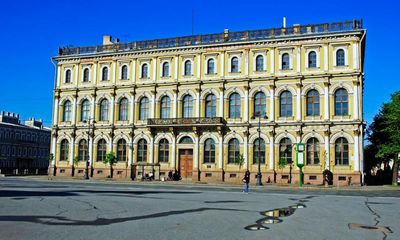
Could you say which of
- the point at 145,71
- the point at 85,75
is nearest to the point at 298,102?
the point at 145,71

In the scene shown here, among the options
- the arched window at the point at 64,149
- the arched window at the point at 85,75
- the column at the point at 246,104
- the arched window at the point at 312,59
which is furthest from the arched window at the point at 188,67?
the arched window at the point at 64,149

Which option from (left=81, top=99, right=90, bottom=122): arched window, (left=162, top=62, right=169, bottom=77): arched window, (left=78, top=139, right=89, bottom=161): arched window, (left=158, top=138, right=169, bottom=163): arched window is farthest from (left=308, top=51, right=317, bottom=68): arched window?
(left=78, top=139, right=89, bottom=161): arched window

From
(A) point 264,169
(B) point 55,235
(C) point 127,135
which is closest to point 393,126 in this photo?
(A) point 264,169

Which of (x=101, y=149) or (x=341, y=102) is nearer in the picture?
(x=341, y=102)

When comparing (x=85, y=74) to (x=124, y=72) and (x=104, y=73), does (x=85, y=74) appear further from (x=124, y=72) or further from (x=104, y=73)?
(x=124, y=72)

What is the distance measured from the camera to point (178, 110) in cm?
5478

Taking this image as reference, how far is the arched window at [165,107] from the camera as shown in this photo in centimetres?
5566

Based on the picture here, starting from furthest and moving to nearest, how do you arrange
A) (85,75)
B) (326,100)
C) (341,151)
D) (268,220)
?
(85,75)
(326,100)
(341,151)
(268,220)

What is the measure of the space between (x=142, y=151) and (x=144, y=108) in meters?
5.56

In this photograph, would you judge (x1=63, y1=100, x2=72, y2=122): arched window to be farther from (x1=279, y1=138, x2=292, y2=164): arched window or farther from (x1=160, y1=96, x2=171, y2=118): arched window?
(x1=279, y1=138, x2=292, y2=164): arched window

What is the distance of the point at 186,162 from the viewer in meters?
54.2

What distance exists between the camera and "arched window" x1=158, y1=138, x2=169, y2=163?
2167 inches

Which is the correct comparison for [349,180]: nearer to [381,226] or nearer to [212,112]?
[212,112]

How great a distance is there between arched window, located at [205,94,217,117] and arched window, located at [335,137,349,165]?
14.7m
